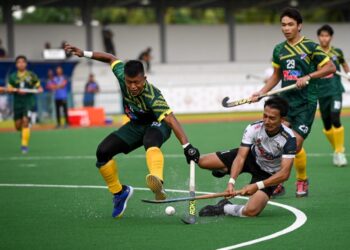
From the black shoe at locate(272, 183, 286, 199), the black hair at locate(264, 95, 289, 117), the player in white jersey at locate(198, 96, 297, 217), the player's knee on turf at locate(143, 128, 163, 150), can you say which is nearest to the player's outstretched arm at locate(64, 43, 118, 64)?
the player's knee on turf at locate(143, 128, 163, 150)

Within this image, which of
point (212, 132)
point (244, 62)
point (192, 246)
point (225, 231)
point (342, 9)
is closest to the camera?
point (192, 246)

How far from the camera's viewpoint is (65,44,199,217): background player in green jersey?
353 inches

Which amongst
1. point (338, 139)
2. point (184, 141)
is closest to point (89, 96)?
point (338, 139)

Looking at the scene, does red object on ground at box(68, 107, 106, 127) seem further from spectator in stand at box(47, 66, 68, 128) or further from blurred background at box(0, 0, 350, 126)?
blurred background at box(0, 0, 350, 126)

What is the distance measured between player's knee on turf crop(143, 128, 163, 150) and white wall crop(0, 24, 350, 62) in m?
29.9

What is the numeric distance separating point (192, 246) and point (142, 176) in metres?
5.98

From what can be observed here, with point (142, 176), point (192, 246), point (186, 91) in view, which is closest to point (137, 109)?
point (192, 246)

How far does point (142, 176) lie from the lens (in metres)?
13.4

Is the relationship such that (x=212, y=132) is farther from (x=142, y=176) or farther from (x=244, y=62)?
(x=244, y=62)

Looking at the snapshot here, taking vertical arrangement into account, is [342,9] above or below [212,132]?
above

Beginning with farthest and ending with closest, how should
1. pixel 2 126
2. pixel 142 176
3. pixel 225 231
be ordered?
pixel 2 126 < pixel 142 176 < pixel 225 231

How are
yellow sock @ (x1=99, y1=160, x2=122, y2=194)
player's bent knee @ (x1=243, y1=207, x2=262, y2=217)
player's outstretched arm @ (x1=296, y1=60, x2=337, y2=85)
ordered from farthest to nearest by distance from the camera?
player's outstretched arm @ (x1=296, y1=60, x2=337, y2=85)
yellow sock @ (x1=99, y1=160, x2=122, y2=194)
player's bent knee @ (x1=243, y1=207, x2=262, y2=217)

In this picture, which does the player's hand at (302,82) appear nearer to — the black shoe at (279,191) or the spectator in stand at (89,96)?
the black shoe at (279,191)

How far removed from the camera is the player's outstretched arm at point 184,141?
885 cm
